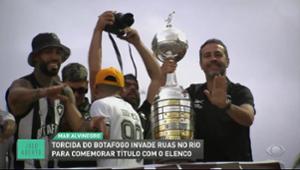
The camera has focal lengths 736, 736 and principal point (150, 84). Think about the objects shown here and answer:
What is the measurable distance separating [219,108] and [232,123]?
0.57 feet

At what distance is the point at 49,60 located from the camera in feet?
20.6

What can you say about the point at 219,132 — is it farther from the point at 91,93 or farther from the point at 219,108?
the point at 91,93

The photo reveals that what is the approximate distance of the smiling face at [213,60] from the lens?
6527 millimetres

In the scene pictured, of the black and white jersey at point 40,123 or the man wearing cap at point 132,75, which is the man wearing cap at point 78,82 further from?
the black and white jersey at point 40,123

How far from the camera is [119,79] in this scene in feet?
20.1

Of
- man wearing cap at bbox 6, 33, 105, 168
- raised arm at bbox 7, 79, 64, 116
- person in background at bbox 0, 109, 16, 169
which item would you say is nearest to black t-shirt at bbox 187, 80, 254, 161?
man wearing cap at bbox 6, 33, 105, 168

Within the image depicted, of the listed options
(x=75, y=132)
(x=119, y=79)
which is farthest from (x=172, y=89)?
(x=75, y=132)

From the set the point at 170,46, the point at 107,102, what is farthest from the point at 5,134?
the point at 170,46

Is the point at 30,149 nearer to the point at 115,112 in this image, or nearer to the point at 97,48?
the point at 115,112

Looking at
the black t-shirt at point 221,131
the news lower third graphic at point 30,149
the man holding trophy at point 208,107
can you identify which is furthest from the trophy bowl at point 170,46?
the news lower third graphic at point 30,149

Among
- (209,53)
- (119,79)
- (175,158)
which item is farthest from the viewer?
(209,53)

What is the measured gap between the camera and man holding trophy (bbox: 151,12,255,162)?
5.97m

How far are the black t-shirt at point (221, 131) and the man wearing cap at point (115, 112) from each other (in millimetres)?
590

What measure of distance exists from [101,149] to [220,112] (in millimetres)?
1220
